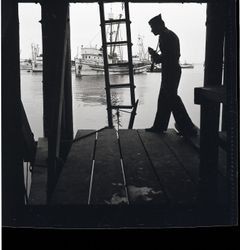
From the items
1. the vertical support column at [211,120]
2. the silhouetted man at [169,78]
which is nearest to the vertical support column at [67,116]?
the silhouetted man at [169,78]

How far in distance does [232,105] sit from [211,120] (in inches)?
25.0

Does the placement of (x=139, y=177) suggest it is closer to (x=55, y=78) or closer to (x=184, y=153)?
(x=184, y=153)

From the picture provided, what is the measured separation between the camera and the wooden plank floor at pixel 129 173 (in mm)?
2947

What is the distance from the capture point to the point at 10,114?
231 centimetres

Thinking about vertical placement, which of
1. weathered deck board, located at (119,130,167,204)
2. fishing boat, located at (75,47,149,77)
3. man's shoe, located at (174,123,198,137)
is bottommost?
weathered deck board, located at (119,130,167,204)

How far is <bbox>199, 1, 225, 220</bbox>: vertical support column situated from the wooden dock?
111 mm

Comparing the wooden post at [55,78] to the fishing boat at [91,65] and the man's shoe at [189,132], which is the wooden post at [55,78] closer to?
the man's shoe at [189,132]

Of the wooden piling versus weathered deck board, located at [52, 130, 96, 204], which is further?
weathered deck board, located at [52, 130, 96, 204]

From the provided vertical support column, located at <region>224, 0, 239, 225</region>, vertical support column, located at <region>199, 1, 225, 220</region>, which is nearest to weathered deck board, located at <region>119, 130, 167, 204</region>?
vertical support column, located at <region>199, 1, 225, 220</region>

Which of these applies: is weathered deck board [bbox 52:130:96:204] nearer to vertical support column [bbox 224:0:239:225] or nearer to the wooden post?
the wooden post

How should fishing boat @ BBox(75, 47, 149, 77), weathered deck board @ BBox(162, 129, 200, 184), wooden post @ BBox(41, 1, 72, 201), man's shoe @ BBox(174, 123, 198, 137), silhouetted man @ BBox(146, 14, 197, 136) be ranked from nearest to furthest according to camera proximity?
wooden post @ BBox(41, 1, 72, 201)
weathered deck board @ BBox(162, 129, 200, 184)
man's shoe @ BBox(174, 123, 198, 137)
silhouetted man @ BBox(146, 14, 197, 136)
fishing boat @ BBox(75, 47, 149, 77)

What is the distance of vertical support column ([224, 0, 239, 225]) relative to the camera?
201 centimetres

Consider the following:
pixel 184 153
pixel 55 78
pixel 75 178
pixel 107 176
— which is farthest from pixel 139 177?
pixel 55 78

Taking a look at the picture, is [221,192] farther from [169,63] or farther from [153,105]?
[153,105]
